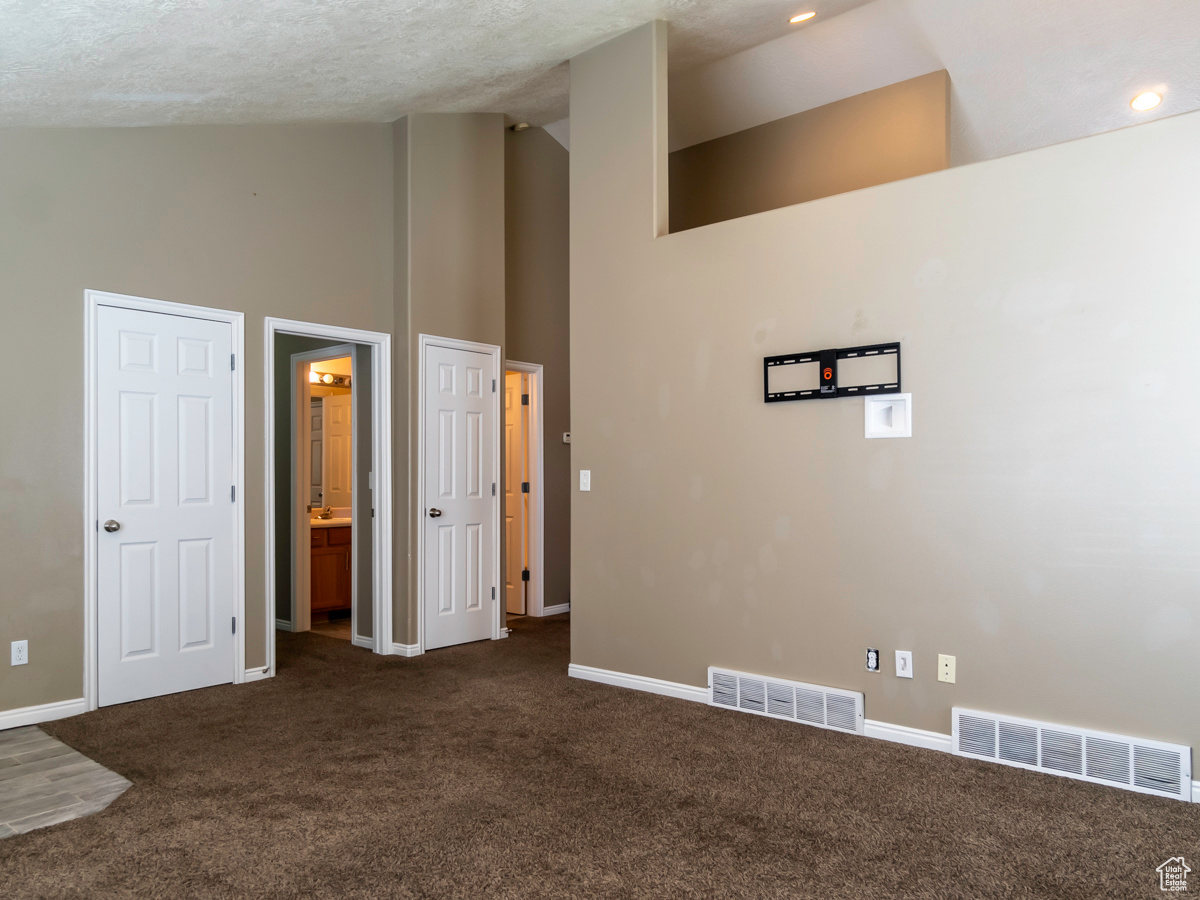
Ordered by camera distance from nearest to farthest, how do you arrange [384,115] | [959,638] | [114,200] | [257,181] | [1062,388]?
[1062,388], [959,638], [114,200], [257,181], [384,115]

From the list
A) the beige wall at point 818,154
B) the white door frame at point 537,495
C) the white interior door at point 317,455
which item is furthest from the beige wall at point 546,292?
the white interior door at point 317,455

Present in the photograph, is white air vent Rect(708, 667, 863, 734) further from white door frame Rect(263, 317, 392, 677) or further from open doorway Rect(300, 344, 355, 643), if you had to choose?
open doorway Rect(300, 344, 355, 643)

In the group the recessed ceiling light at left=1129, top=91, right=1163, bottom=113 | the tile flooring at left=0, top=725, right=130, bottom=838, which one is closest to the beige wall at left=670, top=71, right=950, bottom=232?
the recessed ceiling light at left=1129, top=91, right=1163, bottom=113

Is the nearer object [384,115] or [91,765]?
[91,765]

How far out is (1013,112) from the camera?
17.3 ft

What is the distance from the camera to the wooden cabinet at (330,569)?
251 inches

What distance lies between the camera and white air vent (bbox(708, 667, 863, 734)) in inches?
139

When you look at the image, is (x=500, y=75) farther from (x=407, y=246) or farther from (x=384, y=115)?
(x=407, y=246)

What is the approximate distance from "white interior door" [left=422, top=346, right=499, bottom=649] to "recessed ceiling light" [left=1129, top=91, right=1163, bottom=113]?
4573 mm

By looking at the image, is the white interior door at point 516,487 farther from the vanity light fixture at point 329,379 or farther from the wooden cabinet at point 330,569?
the vanity light fixture at point 329,379

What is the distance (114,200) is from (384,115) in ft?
5.76

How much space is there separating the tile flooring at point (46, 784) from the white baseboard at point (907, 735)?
9.85 feet

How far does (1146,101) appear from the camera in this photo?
511 centimetres

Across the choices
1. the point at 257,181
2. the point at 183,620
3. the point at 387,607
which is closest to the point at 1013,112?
the point at 257,181
